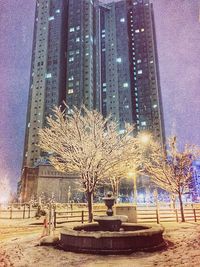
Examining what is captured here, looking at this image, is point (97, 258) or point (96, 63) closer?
point (97, 258)

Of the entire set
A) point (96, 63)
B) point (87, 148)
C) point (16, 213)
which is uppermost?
point (96, 63)

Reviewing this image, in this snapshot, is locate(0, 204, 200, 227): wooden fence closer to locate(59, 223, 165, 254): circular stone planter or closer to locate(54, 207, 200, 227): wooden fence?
locate(54, 207, 200, 227): wooden fence

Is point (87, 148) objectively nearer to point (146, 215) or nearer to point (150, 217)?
point (150, 217)

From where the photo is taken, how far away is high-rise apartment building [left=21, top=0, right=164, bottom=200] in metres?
118

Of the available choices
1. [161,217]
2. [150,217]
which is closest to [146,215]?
[161,217]

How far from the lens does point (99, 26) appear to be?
146 m

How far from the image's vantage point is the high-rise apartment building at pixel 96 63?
11781 cm

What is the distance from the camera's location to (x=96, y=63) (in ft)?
434

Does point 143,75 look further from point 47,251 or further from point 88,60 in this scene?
point 47,251

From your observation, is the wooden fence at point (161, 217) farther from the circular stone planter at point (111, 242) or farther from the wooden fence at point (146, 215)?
the circular stone planter at point (111, 242)

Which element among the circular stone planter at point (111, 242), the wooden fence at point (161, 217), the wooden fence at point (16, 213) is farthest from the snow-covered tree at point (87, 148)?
the wooden fence at point (16, 213)

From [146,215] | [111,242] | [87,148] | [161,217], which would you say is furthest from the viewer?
[146,215]

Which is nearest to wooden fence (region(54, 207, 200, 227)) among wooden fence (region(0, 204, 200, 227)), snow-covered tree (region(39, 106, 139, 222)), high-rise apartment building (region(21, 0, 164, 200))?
wooden fence (region(0, 204, 200, 227))

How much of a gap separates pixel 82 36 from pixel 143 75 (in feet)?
129
